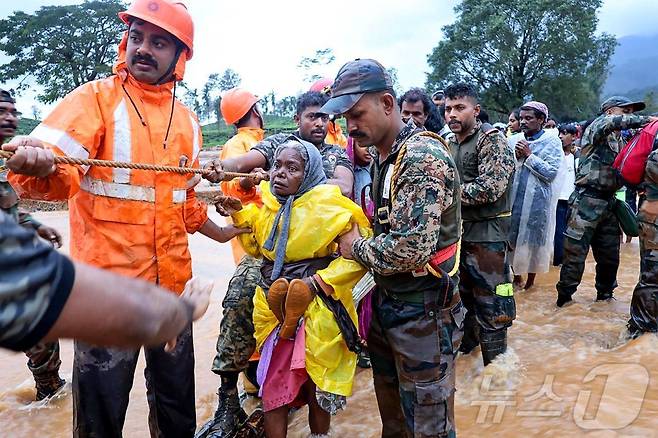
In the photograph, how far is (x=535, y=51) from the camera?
100 feet

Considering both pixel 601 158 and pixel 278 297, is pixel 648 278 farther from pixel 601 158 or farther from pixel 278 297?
pixel 278 297

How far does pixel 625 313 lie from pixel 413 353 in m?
4.14

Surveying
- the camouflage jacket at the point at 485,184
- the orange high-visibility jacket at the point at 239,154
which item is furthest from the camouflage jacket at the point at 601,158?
the orange high-visibility jacket at the point at 239,154

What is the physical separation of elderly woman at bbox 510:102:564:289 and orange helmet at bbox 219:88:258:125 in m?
3.19

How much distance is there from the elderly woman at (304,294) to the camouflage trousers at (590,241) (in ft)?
11.1

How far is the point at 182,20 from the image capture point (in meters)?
2.68

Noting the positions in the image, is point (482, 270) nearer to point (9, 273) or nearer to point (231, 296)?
point (231, 296)

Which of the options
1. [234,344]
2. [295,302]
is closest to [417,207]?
[295,302]

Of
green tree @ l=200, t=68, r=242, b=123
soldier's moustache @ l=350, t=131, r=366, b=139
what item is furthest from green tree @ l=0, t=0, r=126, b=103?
soldier's moustache @ l=350, t=131, r=366, b=139

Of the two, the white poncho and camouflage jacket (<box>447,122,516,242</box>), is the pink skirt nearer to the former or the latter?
camouflage jacket (<box>447,122,516,242</box>)

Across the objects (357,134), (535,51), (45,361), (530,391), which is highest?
(535,51)

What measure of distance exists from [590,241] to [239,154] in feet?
12.5

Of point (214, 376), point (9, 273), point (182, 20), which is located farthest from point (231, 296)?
point (9, 273)

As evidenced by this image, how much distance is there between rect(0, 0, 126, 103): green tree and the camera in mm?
37094
